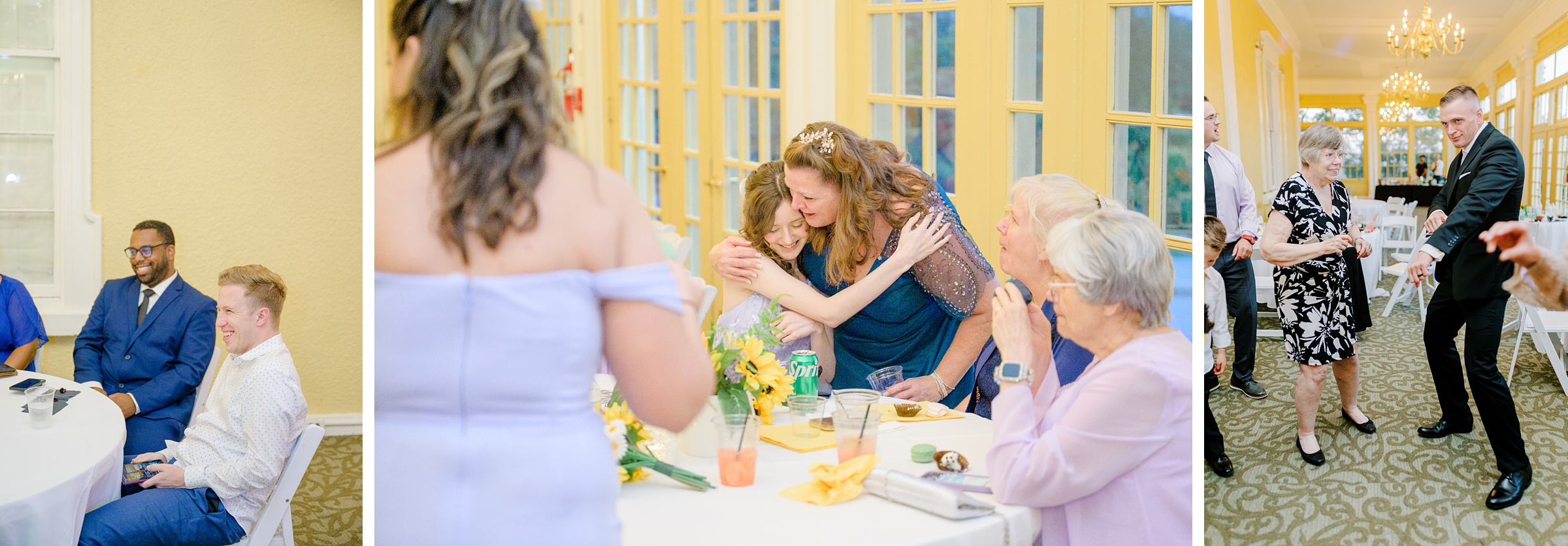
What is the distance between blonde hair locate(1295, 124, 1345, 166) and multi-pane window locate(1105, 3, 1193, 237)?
5.43ft

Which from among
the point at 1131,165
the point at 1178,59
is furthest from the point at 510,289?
the point at 1178,59

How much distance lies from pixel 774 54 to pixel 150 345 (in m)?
3.31

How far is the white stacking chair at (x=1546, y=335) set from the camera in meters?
2.97

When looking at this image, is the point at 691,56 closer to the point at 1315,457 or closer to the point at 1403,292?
the point at 1315,457

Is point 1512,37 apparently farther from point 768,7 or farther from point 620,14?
point 620,14

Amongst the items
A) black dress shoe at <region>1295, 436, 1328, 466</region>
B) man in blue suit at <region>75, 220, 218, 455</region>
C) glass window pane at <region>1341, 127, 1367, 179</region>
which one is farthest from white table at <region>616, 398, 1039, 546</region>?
man in blue suit at <region>75, 220, 218, 455</region>

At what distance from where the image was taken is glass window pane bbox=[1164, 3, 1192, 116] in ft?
5.51

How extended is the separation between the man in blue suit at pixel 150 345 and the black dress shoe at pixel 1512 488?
428 cm

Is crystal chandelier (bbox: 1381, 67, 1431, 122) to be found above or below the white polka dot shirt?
above

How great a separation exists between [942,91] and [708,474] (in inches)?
30.6

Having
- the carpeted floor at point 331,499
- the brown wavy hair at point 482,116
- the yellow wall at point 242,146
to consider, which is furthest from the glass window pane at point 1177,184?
the yellow wall at point 242,146

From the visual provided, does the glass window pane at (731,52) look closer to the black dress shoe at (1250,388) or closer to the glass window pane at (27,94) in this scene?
the black dress shoe at (1250,388)

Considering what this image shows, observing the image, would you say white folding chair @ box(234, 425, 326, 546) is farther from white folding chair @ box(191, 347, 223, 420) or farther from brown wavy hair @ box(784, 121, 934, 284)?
brown wavy hair @ box(784, 121, 934, 284)

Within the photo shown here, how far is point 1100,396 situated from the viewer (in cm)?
157
